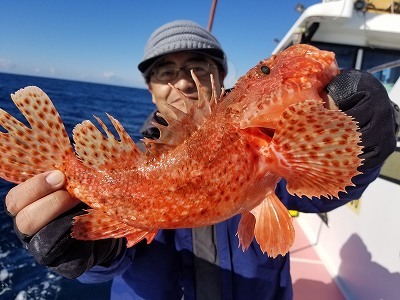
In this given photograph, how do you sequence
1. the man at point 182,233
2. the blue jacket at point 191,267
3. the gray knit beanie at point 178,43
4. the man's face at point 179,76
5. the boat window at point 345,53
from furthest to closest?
the boat window at point 345,53 < the man's face at point 179,76 < the gray knit beanie at point 178,43 < the blue jacket at point 191,267 < the man at point 182,233

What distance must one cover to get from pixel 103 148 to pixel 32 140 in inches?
19.8

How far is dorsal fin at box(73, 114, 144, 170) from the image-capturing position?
205 centimetres

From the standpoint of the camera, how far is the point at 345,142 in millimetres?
1745

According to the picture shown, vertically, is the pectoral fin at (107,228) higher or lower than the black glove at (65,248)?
higher

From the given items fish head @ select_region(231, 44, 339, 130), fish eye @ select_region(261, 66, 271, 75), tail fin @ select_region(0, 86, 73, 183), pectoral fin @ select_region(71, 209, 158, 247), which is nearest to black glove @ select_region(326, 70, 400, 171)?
fish head @ select_region(231, 44, 339, 130)

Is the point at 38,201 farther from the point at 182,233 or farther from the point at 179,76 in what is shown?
the point at 179,76

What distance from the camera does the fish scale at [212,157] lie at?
5.90 ft

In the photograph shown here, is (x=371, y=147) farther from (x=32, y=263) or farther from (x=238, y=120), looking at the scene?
(x=32, y=263)

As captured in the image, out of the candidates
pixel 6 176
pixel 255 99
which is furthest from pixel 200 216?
pixel 6 176

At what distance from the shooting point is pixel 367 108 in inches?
89.3

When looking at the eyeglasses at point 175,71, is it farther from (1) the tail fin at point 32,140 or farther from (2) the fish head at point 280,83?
(1) the tail fin at point 32,140

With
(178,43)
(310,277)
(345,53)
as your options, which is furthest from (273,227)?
(345,53)

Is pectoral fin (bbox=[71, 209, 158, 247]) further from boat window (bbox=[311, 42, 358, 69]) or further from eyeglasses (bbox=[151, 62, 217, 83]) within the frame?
boat window (bbox=[311, 42, 358, 69])

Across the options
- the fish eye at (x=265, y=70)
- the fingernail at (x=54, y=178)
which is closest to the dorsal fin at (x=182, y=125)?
the fish eye at (x=265, y=70)
